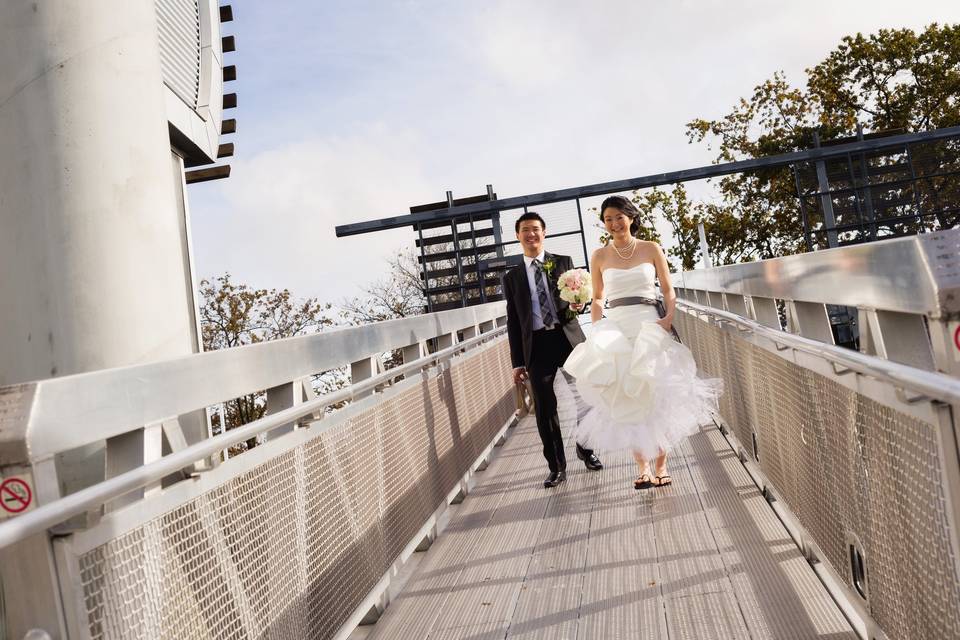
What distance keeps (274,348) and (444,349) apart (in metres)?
3.05

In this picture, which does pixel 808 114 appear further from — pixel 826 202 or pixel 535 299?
pixel 535 299

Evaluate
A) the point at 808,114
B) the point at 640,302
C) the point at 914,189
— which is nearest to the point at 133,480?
the point at 640,302

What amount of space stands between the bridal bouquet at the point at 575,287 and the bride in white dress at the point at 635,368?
254mm

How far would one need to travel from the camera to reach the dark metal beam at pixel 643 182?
57.0 feet

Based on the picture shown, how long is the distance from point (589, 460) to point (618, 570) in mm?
2559

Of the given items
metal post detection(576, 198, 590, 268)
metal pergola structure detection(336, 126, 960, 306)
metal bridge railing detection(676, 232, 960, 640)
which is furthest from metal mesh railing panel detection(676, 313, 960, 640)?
metal pergola structure detection(336, 126, 960, 306)

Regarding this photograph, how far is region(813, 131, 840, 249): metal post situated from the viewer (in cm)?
1941

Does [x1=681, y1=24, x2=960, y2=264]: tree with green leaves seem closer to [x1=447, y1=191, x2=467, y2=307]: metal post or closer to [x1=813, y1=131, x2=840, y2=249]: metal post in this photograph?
[x1=813, y1=131, x2=840, y2=249]: metal post

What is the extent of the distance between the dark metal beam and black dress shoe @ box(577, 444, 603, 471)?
10484 millimetres

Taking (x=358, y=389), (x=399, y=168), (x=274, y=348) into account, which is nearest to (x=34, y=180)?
(x=274, y=348)

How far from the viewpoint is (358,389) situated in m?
4.14

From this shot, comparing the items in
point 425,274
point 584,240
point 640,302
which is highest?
point 584,240

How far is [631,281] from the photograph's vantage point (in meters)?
6.36

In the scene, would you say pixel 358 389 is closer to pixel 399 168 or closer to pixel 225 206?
pixel 399 168
